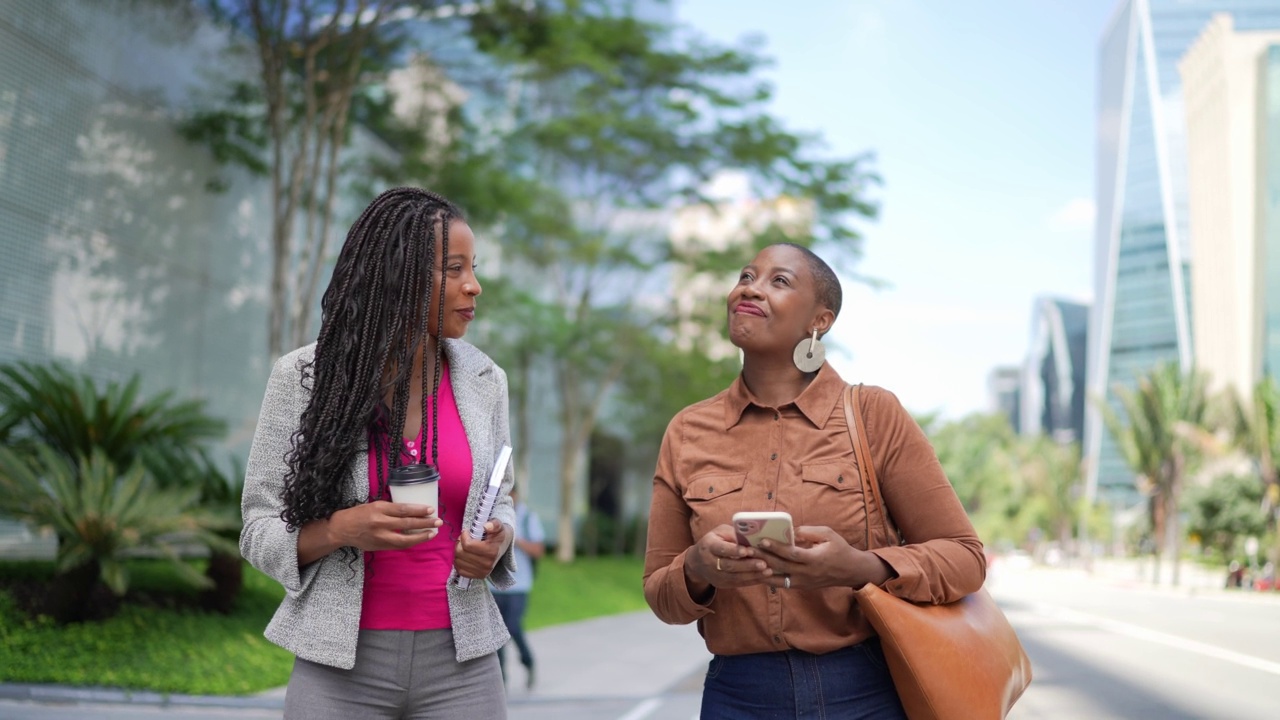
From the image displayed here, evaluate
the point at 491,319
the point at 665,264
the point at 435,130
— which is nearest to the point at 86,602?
the point at 435,130

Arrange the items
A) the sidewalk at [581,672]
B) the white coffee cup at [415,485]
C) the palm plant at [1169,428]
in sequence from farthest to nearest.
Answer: the palm plant at [1169,428]
the sidewalk at [581,672]
the white coffee cup at [415,485]

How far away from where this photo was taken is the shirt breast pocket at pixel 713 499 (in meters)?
2.73

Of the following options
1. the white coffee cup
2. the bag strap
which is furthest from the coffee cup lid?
the bag strap

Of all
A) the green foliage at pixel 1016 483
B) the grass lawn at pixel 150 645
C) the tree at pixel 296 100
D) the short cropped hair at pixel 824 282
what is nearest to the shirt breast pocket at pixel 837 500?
the short cropped hair at pixel 824 282

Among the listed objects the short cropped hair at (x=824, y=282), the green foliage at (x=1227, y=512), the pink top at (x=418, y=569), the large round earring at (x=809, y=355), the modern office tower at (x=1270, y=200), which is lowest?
the green foliage at (x=1227, y=512)

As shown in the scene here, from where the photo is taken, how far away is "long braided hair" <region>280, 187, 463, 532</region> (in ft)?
8.47

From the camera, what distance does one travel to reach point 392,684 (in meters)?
2.62

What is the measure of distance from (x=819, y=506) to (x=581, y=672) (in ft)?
35.4

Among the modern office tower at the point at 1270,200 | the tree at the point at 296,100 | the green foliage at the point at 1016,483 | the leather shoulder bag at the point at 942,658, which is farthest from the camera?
the green foliage at the point at 1016,483

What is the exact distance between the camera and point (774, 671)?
2.70 m

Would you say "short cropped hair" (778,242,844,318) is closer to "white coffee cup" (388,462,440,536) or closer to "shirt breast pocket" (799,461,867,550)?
"shirt breast pocket" (799,461,867,550)

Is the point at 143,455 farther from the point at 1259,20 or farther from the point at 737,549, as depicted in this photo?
the point at 1259,20

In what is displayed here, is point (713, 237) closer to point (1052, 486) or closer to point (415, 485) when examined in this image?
point (415, 485)

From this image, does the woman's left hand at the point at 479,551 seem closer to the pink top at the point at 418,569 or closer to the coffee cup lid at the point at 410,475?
the pink top at the point at 418,569
